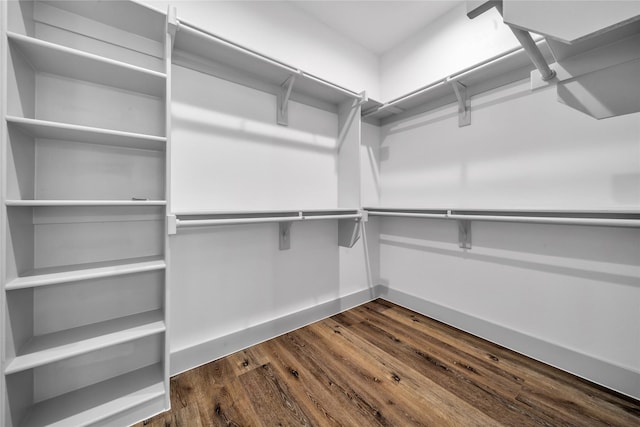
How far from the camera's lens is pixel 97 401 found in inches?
46.0

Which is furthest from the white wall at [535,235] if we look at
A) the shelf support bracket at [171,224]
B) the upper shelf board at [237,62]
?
the shelf support bracket at [171,224]

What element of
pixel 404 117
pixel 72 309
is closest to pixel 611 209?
pixel 404 117

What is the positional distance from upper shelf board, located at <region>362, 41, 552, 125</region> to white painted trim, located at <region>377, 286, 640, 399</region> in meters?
1.73

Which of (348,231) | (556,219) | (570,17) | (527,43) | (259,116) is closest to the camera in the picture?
(570,17)

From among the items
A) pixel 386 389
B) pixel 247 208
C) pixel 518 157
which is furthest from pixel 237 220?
pixel 518 157

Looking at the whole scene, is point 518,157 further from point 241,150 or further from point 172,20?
point 172,20

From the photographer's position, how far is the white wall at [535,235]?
1.34m

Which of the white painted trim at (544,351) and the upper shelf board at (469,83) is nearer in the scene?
the white painted trim at (544,351)

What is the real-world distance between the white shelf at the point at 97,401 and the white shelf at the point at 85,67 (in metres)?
1.53

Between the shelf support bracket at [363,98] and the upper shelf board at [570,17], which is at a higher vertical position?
the shelf support bracket at [363,98]

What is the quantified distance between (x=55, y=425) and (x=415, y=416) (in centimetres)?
159

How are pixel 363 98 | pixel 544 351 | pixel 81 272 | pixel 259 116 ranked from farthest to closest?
pixel 363 98 < pixel 259 116 < pixel 544 351 < pixel 81 272

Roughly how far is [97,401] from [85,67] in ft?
5.14

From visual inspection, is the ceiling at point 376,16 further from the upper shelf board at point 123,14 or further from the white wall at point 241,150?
the upper shelf board at point 123,14
